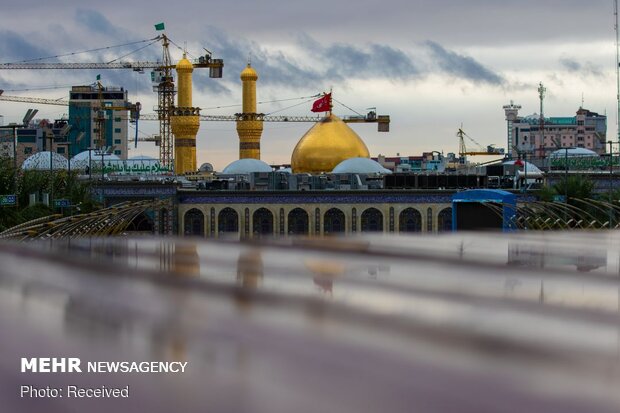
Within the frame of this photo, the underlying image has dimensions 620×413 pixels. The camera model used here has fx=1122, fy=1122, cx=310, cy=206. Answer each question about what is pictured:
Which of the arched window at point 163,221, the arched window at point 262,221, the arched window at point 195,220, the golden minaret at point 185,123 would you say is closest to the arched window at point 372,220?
the arched window at point 262,221

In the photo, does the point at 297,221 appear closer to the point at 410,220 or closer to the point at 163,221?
the point at 410,220

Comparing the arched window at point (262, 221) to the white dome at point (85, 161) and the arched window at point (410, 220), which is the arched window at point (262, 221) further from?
the white dome at point (85, 161)

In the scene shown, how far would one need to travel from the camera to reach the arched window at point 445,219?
259 feet

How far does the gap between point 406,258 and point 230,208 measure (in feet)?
201

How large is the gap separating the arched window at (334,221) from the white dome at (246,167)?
13.2 meters

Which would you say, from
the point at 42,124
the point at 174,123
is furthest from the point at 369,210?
the point at 42,124

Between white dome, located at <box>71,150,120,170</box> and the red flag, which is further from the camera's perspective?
the red flag

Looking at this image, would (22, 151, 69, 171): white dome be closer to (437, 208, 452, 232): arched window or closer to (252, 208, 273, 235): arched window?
(252, 208, 273, 235): arched window

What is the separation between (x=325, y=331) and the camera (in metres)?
9.72

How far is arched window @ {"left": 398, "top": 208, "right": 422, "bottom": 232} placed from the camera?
79562 mm

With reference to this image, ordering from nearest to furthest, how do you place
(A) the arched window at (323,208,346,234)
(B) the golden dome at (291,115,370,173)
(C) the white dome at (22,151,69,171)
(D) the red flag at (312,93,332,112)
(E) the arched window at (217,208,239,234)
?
(E) the arched window at (217,208,239,234)
(A) the arched window at (323,208,346,234)
(B) the golden dome at (291,115,370,173)
(C) the white dome at (22,151,69,171)
(D) the red flag at (312,93,332,112)

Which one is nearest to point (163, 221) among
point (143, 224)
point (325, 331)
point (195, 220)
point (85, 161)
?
point (143, 224)

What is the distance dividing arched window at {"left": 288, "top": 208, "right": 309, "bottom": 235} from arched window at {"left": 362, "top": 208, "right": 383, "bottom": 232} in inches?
162

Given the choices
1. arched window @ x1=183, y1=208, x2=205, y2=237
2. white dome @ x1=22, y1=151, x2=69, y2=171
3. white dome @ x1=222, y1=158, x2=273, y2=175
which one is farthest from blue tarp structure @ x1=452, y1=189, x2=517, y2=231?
white dome @ x1=22, y1=151, x2=69, y2=171
